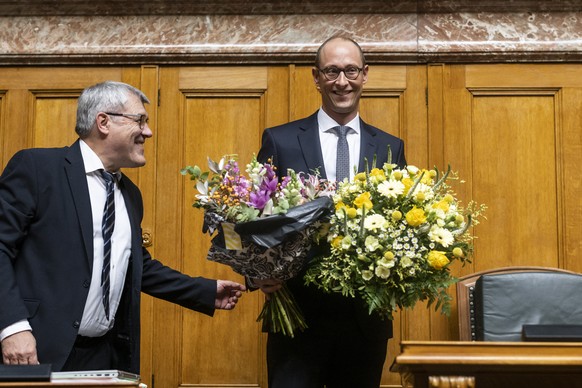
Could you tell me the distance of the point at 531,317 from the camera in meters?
3.06

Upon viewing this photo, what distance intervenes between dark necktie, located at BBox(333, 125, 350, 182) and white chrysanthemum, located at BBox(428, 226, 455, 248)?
2.11 ft

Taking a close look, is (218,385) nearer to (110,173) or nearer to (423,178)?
(110,173)

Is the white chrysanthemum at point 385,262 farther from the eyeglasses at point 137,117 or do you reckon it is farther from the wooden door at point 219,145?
the wooden door at point 219,145

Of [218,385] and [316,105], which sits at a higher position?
[316,105]

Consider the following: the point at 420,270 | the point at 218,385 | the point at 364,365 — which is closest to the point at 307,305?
the point at 364,365

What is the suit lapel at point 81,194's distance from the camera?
2.88 meters

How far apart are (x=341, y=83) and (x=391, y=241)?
0.88 metres

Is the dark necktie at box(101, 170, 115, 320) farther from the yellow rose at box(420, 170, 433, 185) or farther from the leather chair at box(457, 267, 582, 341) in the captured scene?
the leather chair at box(457, 267, 582, 341)

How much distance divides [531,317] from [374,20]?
6.11 ft

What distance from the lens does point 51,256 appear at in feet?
9.35

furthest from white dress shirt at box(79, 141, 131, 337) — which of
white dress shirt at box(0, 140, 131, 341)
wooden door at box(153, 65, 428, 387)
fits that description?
wooden door at box(153, 65, 428, 387)

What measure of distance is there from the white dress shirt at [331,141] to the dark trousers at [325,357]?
609mm

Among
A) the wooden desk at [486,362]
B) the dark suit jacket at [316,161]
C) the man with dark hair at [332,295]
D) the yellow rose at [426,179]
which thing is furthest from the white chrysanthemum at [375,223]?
the wooden desk at [486,362]

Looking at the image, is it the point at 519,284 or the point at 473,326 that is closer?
the point at 519,284
